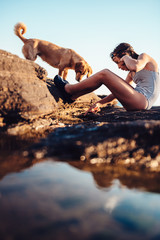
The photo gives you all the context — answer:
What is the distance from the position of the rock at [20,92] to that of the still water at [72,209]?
1.33 metres

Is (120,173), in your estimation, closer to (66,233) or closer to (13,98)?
(66,233)

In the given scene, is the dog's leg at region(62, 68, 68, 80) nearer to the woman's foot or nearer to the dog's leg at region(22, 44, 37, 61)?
the dog's leg at region(22, 44, 37, 61)

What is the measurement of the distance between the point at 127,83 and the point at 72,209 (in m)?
2.35

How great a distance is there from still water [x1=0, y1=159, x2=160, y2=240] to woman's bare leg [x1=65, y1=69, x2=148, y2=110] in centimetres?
198

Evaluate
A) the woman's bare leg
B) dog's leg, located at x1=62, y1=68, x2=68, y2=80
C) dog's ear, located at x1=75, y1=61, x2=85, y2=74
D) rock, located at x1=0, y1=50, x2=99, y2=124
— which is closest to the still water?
rock, located at x1=0, y1=50, x2=99, y2=124

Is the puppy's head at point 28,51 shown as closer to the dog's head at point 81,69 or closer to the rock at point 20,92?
the dog's head at point 81,69

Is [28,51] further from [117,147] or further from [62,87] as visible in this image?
[117,147]

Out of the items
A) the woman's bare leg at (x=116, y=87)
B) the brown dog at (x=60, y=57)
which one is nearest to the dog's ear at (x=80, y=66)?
the brown dog at (x=60, y=57)

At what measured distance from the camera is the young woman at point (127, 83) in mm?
2504

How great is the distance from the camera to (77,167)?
0.85 metres

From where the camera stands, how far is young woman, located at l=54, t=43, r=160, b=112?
250 centimetres

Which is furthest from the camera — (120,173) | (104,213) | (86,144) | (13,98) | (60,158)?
(13,98)

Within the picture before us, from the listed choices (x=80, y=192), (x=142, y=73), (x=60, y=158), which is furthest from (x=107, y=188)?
(x=142, y=73)

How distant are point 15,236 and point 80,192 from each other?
27cm
